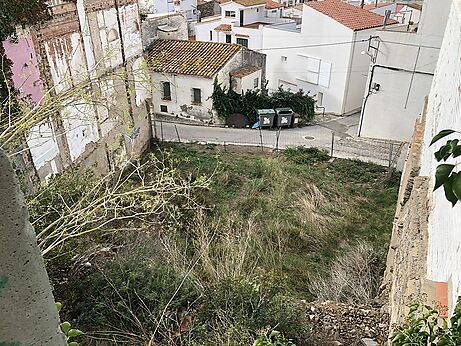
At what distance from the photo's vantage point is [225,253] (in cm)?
820

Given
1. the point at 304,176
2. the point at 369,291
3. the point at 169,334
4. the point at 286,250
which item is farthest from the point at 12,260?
the point at 304,176

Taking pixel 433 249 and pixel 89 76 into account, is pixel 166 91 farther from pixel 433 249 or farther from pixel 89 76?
pixel 433 249

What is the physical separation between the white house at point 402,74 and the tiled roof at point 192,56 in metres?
6.85

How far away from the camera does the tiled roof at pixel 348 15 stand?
65.3 feet

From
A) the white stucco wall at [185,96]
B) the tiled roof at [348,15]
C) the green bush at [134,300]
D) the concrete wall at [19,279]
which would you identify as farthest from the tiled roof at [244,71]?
the concrete wall at [19,279]

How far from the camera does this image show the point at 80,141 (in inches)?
457

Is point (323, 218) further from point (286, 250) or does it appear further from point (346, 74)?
point (346, 74)

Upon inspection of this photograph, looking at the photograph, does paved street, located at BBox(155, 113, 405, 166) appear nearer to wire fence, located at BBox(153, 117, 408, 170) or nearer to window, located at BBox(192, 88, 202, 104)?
wire fence, located at BBox(153, 117, 408, 170)

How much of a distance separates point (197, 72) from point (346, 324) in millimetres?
14843

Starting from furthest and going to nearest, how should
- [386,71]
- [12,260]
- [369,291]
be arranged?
[386,71]
[369,291]
[12,260]

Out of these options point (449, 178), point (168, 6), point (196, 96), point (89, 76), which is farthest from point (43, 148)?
point (168, 6)

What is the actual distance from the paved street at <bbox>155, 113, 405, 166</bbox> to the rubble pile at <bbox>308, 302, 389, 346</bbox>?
10.2 m

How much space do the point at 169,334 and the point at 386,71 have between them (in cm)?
1443

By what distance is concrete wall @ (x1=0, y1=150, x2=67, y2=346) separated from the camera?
1.08m
